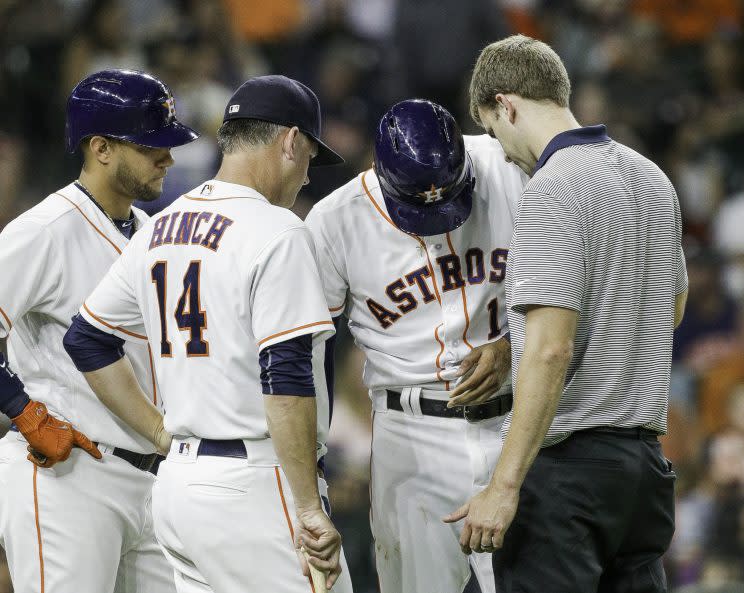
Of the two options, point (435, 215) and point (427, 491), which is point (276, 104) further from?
point (427, 491)

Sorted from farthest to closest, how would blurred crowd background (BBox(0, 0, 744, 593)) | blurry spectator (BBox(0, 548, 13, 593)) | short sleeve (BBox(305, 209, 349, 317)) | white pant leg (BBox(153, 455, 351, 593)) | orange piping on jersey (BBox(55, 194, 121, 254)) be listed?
blurred crowd background (BBox(0, 0, 744, 593)) → blurry spectator (BBox(0, 548, 13, 593)) → short sleeve (BBox(305, 209, 349, 317)) → orange piping on jersey (BBox(55, 194, 121, 254)) → white pant leg (BBox(153, 455, 351, 593))

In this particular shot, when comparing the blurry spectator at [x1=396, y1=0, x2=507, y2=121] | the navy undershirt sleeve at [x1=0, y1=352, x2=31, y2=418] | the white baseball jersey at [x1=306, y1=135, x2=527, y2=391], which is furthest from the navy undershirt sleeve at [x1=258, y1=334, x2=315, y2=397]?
the blurry spectator at [x1=396, y1=0, x2=507, y2=121]

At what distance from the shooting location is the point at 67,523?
3.20 meters

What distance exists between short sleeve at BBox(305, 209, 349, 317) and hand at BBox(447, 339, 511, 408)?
0.47 meters

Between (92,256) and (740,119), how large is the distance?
18.5 feet

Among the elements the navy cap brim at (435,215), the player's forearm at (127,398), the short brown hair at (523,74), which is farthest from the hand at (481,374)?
the player's forearm at (127,398)

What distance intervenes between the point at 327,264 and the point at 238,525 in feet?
3.20

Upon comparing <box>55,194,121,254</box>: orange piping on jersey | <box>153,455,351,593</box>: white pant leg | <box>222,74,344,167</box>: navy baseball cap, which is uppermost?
<box>222,74,344,167</box>: navy baseball cap

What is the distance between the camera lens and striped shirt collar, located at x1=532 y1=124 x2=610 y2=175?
2.81 m

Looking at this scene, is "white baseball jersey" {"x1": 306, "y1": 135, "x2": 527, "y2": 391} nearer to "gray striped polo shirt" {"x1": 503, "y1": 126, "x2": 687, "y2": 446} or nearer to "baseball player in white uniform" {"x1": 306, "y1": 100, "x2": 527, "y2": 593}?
"baseball player in white uniform" {"x1": 306, "y1": 100, "x2": 527, "y2": 593}

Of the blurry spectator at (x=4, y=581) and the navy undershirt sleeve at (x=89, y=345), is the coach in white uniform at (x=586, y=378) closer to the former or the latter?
the navy undershirt sleeve at (x=89, y=345)

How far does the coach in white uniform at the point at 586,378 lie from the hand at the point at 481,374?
0.44 meters

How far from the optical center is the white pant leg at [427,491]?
11.0 ft

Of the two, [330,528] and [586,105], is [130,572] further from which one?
[586,105]
